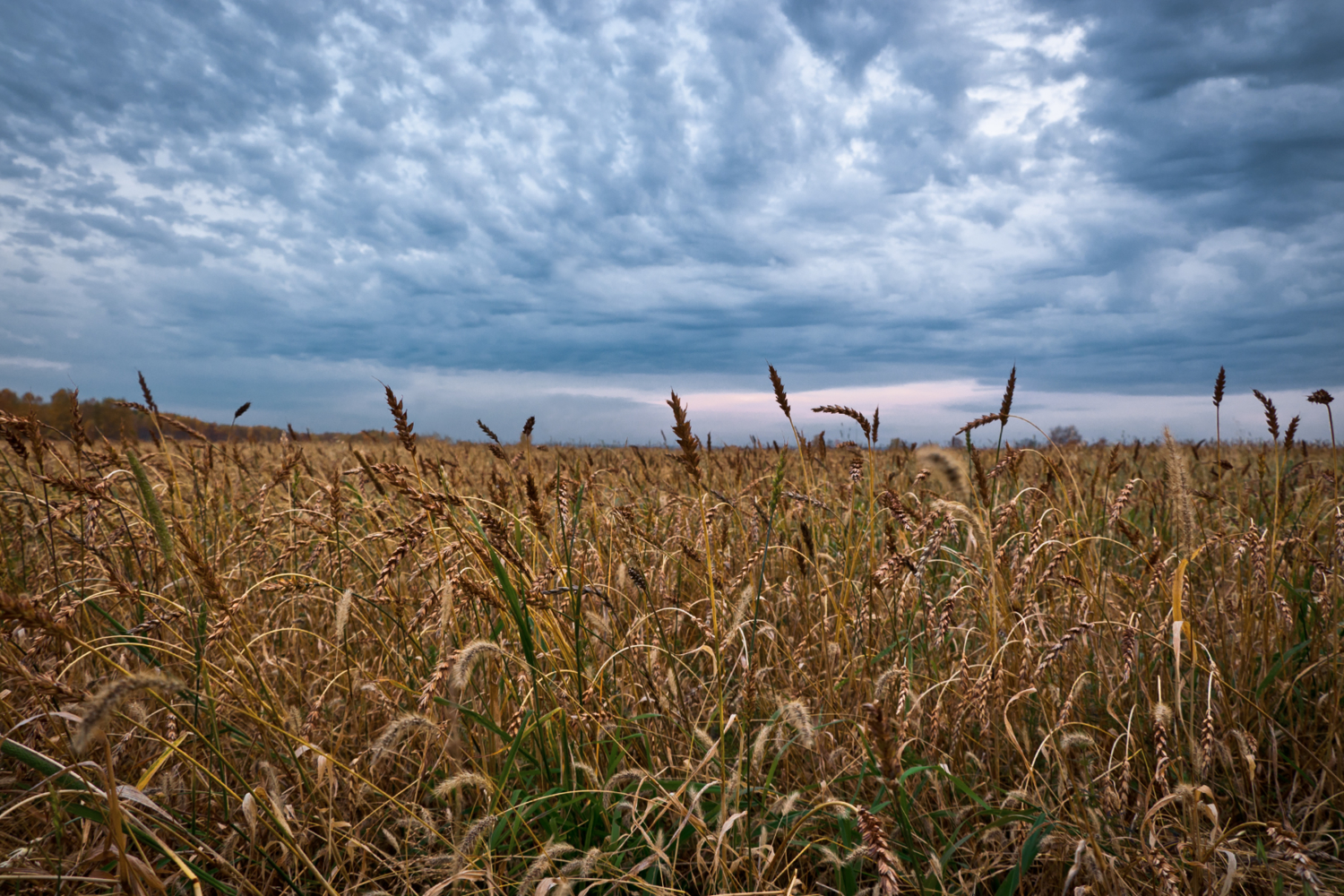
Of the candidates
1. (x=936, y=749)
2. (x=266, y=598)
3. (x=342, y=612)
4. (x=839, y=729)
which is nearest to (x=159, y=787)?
(x=342, y=612)

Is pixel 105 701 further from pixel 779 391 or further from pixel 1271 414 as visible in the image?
pixel 1271 414

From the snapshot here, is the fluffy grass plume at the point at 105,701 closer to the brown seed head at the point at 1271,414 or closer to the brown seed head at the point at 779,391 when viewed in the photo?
the brown seed head at the point at 779,391

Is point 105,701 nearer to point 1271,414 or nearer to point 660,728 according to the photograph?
point 660,728

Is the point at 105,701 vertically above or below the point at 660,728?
above

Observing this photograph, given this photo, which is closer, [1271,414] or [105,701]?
[105,701]

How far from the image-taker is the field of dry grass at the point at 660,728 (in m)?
1.61

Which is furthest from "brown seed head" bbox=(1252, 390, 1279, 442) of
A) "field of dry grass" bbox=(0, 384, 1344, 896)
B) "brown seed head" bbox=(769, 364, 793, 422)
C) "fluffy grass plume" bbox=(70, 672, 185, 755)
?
"fluffy grass plume" bbox=(70, 672, 185, 755)

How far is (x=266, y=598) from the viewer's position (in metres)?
3.64

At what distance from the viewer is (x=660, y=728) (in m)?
2.18

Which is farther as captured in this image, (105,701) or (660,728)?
(660,728)

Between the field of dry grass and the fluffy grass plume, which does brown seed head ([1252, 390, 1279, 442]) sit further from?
the fluffy grass plume

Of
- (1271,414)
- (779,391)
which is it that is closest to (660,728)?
(779,391)

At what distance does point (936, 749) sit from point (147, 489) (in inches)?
92.3

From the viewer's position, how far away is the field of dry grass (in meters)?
1.61
